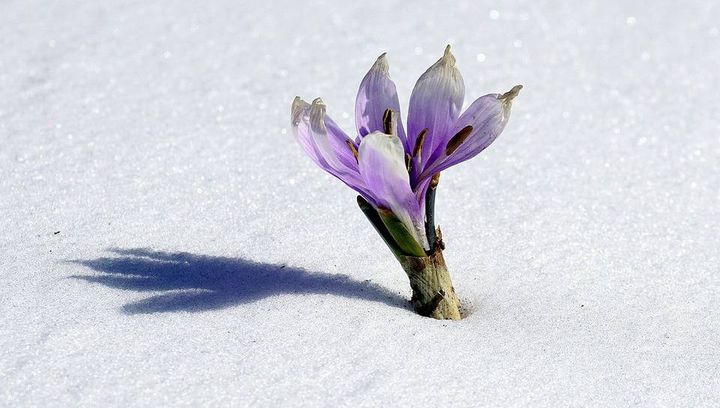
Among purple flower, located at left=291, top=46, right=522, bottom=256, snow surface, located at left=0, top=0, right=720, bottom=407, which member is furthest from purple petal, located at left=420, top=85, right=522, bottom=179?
snow surface, located at left=0, top=0, right=720, bottom=407

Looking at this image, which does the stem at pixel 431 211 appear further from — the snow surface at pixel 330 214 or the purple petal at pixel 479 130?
the snow surface at pixel 330 214

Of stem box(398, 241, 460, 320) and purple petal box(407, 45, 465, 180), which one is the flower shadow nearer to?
stem box(398, 241, 460, 320)

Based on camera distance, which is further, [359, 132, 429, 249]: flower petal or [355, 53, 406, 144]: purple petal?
[355, 53, 406, 144]: purple petal

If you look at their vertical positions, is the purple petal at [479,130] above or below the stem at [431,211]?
above

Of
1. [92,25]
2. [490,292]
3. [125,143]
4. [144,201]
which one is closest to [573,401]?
[490,292]

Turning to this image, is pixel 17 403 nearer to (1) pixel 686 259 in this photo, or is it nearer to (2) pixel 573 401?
(2) pixel 573 401

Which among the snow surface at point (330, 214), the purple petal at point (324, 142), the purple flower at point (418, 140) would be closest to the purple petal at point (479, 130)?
the purple flower at point (418, 140)

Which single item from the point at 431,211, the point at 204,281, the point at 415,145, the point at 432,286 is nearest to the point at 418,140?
the point at 415,145

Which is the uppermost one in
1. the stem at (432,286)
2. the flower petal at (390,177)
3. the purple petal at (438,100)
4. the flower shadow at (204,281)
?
the purple petal at (438,100)
